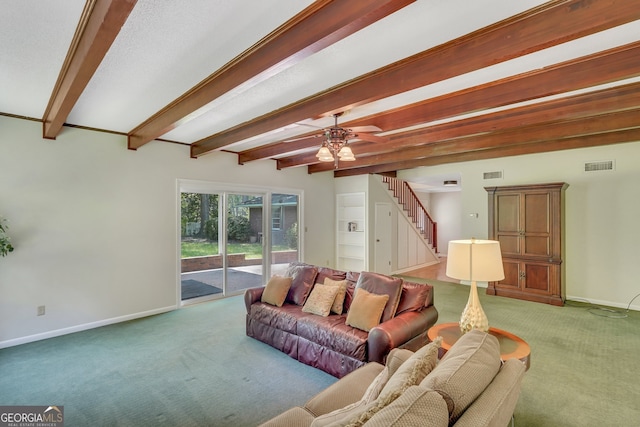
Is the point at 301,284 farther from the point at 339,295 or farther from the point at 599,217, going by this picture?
the point at 599,217

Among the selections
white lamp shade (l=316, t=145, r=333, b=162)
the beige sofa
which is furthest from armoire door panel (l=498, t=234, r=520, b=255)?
the beige sofa

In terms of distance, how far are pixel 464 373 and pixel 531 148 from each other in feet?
17.4

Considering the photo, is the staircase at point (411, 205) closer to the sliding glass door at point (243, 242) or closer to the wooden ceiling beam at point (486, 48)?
the sliding glass door at point (243, 242)

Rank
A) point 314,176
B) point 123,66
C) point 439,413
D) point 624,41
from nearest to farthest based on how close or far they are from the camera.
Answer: point 439,413, point 624,41, point 123,66, point 314,176

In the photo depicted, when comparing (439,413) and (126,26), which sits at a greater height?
(126,26)

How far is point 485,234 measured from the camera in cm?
623

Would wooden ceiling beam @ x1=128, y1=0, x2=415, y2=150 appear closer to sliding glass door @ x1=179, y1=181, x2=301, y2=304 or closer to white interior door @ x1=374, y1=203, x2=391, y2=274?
sliding glass door @ x1=179, y1=181, x2=301, y2=304

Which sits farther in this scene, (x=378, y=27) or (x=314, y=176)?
(x=314, y=176)

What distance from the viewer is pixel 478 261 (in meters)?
2.19

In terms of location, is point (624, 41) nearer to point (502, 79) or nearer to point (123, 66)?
point (502, 79)

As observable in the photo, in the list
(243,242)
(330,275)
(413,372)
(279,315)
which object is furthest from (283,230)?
(413,372)

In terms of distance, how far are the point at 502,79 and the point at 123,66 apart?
10.4 feet

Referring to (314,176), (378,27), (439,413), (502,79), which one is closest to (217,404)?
(439,413)

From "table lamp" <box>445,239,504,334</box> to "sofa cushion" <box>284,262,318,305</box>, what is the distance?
1.80 meters
